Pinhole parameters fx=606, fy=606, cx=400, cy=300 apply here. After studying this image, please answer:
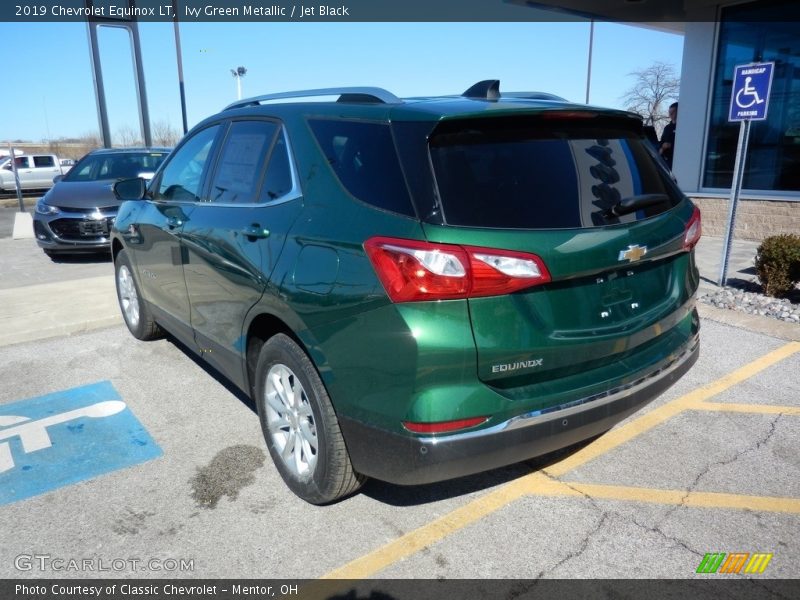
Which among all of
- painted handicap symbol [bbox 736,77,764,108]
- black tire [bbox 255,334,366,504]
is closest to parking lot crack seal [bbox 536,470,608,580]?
black tire [bbox 255,334,366,504]

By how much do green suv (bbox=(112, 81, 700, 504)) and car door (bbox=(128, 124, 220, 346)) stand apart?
780mm

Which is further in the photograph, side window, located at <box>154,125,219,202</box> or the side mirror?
the side mirror

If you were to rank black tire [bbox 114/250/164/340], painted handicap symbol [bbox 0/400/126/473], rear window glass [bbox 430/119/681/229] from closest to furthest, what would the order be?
1. rear window glass [bbox 430/119/681/229]
2. painted handicap symbol [bbox 0/400/126/473]
3. black tire [bbox 114/250/164/340]

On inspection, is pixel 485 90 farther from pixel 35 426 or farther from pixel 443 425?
pixel 35 426

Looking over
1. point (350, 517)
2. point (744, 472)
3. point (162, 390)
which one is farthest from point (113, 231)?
point (744, 472)

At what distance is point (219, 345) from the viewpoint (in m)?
3.49

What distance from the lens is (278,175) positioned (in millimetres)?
2955

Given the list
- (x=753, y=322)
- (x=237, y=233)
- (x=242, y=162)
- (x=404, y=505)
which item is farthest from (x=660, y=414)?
(x=242, y=162)

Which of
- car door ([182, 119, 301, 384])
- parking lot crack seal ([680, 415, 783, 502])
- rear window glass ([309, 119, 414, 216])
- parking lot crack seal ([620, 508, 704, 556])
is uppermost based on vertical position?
rear window glass ([309, 119, 414, 216])

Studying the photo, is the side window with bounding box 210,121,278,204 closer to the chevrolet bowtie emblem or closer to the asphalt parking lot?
the asphalt parking lot

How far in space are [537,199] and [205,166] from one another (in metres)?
2.25

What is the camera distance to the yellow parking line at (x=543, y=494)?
2.51 meters

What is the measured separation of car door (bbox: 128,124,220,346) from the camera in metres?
3.84

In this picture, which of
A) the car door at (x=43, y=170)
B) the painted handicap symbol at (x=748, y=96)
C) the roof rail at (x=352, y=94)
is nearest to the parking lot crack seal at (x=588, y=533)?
the roof rail at (x=352, y=94)
